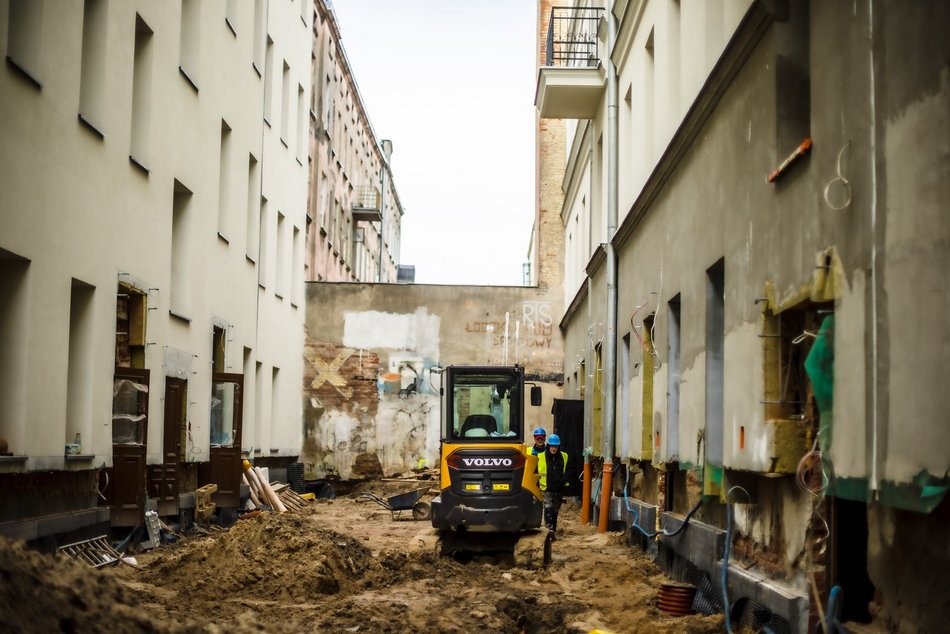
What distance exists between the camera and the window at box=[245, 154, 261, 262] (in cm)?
2348

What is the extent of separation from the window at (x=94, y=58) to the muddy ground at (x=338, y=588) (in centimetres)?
559

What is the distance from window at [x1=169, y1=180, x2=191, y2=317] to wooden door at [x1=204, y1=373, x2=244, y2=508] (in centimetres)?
224

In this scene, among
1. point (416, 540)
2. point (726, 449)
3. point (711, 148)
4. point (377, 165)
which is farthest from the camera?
point (377, 165)

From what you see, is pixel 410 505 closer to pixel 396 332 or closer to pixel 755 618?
pixel 396 332

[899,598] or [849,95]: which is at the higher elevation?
[849,95]

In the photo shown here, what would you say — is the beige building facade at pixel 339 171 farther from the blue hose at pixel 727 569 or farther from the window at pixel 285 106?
the blue hose at pixel 727 569

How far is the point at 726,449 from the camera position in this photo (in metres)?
9.55

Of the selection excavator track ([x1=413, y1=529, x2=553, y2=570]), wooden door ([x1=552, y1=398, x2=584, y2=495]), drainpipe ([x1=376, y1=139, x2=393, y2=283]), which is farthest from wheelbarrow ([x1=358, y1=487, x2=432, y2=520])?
drainpipe ([x1=376, y1=139, x2=393, y2=283])

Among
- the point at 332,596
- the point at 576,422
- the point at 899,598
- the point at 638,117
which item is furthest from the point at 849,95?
the point at 576,422

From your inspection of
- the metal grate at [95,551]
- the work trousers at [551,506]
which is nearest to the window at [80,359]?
the metal grate at [95,551]

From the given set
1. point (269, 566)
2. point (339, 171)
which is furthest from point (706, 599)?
point (339, 171)

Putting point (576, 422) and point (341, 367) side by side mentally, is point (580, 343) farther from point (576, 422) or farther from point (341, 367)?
point (341, 367)

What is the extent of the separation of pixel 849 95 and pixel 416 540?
34.9ft

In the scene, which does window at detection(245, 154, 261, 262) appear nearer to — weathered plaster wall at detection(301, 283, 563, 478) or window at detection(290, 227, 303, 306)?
window at detection(290, 227, 303, 306)
